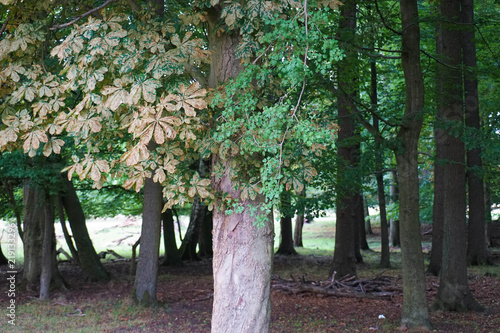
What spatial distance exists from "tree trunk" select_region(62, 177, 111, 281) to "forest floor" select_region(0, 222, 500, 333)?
0.40m

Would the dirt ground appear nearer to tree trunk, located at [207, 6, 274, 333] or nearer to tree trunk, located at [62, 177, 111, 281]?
→ tree trunk, located at [62, 177, 111, 281]

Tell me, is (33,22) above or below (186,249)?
above

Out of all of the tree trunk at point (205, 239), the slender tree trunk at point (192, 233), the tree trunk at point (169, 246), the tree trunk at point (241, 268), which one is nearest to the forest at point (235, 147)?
the tree trunk at point (241, 268)

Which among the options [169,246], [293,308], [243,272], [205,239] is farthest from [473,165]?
[243,272]

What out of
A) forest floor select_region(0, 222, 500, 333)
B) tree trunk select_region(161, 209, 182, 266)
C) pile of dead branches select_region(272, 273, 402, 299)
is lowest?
forest floor select_region(0, 222, 500, 333)

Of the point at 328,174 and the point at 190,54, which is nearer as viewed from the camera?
the point at 190,54

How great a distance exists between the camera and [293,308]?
1002 cm

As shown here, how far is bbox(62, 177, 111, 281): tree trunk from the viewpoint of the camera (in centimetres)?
1378

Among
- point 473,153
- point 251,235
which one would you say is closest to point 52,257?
point 251,235

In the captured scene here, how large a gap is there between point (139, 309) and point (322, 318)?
3.49 metres

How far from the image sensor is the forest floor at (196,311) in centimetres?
834

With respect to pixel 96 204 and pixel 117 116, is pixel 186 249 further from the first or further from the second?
pixel 117 116

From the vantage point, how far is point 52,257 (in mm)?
12156

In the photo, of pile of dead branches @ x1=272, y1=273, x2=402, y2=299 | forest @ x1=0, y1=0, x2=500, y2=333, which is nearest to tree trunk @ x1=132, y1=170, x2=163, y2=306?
forest @ x1=0, y1=0, x2=500, y2=333
